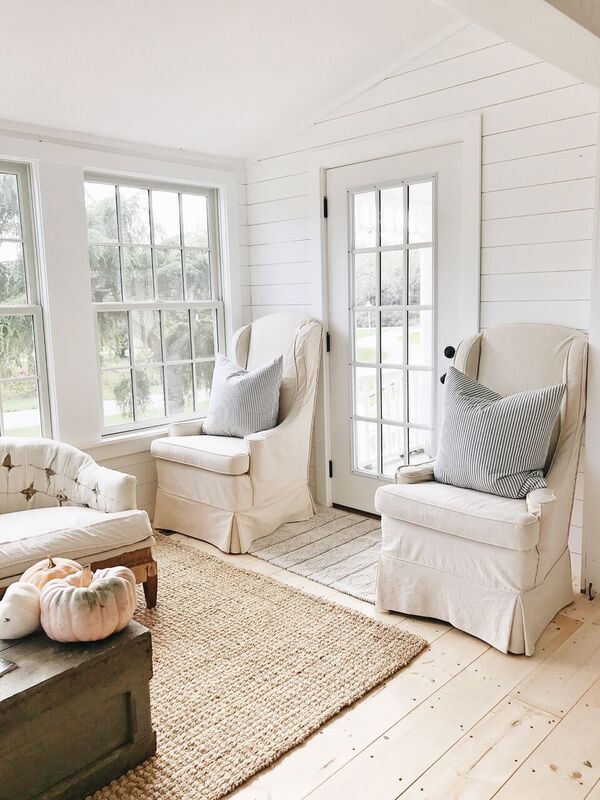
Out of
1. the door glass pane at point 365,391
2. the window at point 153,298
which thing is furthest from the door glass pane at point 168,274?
the door glass pane at point 365,391

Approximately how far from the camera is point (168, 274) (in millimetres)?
4113

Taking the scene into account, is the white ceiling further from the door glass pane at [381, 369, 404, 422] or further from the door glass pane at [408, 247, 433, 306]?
the door glass pane at [381, 369, 404, 422]

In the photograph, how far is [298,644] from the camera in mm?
2520

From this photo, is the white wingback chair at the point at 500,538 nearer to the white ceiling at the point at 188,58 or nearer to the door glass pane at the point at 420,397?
the door glass pane at the point at 420,397

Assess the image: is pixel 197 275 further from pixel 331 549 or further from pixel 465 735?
pixel 465 735

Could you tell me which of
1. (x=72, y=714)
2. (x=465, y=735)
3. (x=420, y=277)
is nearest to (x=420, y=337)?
(x=420, y=277)

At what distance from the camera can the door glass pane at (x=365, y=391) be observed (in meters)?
3.87

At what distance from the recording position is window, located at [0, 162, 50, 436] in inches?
135

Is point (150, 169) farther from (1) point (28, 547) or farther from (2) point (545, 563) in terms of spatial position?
(2) point (545, 563)

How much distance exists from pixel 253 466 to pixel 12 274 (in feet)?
5.12

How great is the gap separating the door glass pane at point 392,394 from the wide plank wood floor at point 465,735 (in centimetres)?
147

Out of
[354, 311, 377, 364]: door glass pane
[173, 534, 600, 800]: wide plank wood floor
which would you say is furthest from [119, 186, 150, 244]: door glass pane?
[173, 534, 600, 800]: wide plank wood floor

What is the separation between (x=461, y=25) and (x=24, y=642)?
3095 mm

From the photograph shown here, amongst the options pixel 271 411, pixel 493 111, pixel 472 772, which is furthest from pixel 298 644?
pixel 493 111
